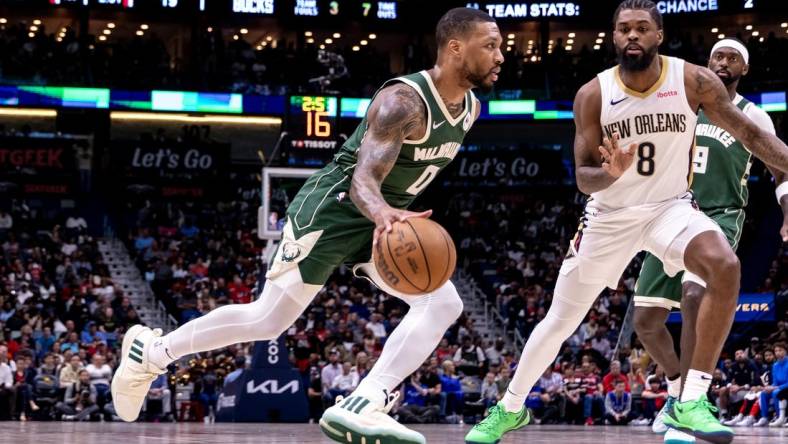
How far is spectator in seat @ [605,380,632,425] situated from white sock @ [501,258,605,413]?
1091 centimetres

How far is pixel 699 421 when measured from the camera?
17.3 ft

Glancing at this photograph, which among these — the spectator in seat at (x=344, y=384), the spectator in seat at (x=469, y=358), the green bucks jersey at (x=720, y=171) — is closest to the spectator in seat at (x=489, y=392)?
the spectator in seat at (x=469, y=358)

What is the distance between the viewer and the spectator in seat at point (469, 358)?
64.1ft

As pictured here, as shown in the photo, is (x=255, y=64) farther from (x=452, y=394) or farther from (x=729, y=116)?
(x=729, y=116)

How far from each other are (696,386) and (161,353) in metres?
2.77

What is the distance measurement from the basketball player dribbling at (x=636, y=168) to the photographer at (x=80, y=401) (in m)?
11.4

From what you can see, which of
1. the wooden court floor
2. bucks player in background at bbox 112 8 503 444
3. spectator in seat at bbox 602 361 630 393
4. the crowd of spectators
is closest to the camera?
bucks player in background at bbox 112 8 503 444

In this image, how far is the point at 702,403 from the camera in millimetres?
5371

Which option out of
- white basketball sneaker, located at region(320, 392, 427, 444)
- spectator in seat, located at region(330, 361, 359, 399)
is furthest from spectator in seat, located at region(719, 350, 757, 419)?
white basketball sneaker, located at region(320, 392, 427, 444)

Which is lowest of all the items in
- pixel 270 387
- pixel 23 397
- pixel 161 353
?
pixel 23 397

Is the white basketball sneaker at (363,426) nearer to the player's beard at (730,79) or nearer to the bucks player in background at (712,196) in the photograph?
the bucks player in background at (712,196)

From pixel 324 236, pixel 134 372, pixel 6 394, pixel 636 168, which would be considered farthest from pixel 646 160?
pixel 6 394

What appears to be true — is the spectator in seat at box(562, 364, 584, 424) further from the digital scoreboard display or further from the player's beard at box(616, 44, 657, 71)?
the player's beard at box(616, 44, 657, 71)

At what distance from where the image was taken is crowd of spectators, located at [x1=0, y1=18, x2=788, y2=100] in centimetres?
2812
